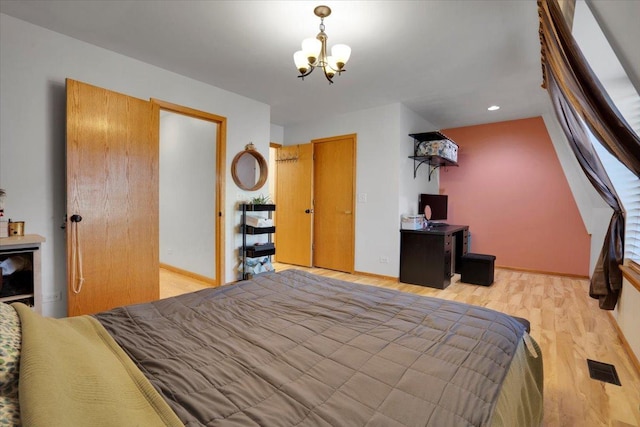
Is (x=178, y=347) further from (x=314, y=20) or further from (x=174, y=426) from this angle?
(x=314, y=20)

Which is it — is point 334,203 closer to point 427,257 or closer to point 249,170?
point 249,170

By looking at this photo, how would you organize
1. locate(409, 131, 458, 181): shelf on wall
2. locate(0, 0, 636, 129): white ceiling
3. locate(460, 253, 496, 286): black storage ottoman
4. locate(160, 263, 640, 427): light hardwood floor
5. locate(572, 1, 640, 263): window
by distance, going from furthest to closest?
locate(409, 131, 458, 181): shelf on wall, locate(460, 253, 496, 286): black storage ottoman, locate(0, 0, 636, 129): white ceiling, locate(572, 1, 640, 263): window, locate(160, 263, 640, 427): light hardwood floor

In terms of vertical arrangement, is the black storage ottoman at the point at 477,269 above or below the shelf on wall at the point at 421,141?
below

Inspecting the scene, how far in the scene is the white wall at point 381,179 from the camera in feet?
13.3

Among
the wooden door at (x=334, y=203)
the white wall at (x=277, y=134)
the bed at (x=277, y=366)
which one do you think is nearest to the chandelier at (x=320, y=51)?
the bed at (x=277, y=366)

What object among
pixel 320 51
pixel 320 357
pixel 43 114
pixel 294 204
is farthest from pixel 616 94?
pixel 43 114

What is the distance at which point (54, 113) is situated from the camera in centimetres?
243

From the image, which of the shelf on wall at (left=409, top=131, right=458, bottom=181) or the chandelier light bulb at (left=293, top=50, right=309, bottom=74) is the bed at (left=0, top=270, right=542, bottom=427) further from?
the shelf on wall at (left=409, top=131, right=458, bottom=181)

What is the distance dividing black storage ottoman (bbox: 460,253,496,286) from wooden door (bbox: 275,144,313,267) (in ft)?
7.82

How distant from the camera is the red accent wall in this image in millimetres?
4414

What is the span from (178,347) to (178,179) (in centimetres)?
409

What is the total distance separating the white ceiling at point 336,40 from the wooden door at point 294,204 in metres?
1.45

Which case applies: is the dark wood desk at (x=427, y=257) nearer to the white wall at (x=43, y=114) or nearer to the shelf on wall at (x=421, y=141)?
the shelf on wall at (x=421, y=141)

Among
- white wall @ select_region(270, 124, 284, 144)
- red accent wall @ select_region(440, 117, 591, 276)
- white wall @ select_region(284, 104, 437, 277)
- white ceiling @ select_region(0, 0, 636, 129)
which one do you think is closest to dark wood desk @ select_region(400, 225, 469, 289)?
white wall @ select_region(284, 104, 437, 277)
